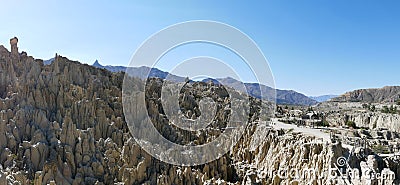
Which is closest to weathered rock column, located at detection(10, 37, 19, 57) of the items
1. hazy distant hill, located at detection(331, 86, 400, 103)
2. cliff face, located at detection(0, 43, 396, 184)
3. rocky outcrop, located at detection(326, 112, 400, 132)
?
cliff face, located at detection(0, 43, 396, 184)

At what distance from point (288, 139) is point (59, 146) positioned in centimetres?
1378

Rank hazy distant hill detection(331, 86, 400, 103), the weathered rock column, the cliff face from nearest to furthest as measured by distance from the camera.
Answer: the cliff face < the weathered rock column < hazy distant hill detection(331, 86, 400, 103)

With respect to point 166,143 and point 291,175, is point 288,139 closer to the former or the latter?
point 291,175

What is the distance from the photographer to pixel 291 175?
744 inches

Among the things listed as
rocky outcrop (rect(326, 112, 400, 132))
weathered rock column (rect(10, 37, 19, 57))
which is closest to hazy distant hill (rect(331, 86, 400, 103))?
rocky outcrop (rect(326, 112, 400, 132))

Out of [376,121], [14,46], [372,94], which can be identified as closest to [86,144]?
[14,46]

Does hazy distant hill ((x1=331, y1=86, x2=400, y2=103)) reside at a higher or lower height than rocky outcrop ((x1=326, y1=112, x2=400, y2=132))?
higher

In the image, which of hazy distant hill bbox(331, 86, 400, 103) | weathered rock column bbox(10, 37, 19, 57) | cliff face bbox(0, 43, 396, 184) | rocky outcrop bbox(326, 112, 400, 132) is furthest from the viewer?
hazy distant hill bbox(331, 86, 400, 103)

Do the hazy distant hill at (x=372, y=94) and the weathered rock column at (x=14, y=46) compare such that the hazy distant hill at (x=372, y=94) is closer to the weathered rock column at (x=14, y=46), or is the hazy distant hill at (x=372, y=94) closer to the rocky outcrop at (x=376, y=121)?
the rocky outcrop at (x=376, y=121)

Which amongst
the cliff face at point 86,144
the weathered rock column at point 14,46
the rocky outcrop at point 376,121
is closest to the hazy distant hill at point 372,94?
the rocky outcrop at point 376,121

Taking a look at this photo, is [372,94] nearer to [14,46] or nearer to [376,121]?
[376,121]

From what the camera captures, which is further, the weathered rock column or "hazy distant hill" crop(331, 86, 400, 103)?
"hazy distant hill" crop(331, 86, 400, 103)

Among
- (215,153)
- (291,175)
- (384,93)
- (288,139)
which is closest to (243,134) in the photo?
(215,153)

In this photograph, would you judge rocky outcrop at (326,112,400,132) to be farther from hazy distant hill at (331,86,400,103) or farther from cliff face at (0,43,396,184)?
hazy distant hill at (331,86,400,103)
